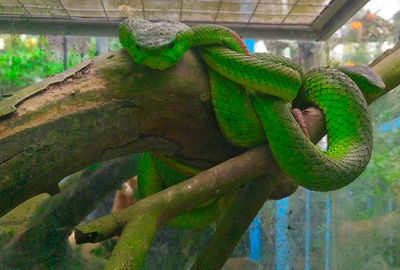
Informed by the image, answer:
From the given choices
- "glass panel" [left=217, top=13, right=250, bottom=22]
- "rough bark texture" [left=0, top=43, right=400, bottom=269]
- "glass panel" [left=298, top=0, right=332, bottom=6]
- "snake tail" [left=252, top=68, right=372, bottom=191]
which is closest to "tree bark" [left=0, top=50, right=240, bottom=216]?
"rough bark texture" [left=0, top=43, right=400, bottom=269]

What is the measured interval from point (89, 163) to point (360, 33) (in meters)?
2.21

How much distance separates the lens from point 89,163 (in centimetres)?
150

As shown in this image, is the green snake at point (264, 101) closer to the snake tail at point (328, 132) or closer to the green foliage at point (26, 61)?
the snake tail at point (328, 132)

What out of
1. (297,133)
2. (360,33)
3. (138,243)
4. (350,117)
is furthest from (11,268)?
(360,33)

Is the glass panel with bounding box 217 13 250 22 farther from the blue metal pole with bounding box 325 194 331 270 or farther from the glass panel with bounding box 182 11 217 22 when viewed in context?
the blue metal pole with bounding box 325 194 331 270

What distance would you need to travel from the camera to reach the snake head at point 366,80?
199cm

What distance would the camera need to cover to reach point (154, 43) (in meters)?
1.43

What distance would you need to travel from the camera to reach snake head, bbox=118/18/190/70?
1.43 meters

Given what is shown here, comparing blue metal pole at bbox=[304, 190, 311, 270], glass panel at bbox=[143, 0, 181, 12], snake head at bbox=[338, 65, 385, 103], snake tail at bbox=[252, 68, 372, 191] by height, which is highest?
glass panel at bbox=[143, 0, 181, 12]

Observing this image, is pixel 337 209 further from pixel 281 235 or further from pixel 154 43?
pixel 154 43

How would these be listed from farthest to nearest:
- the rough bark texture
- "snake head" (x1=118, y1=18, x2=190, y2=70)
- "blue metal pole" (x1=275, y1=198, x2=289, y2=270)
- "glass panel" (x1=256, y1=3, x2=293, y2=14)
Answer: "blue metal pole" (x1=275, y1=198, x2=289, y2=270)
"glass panel" (x1=256, y1=3, x2=293, y2=14)
"snake head" (x1=118, y1=18, x2=190, y2=70)
the rough bark texture

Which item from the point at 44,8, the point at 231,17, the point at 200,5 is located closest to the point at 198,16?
the point at 200,5

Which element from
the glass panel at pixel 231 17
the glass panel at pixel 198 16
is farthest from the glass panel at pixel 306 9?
the glass panel at pixel 198 16

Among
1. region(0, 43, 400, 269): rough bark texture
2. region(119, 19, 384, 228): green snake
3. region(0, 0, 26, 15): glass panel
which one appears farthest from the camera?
region(0, 0, 26, 15): glass panel
